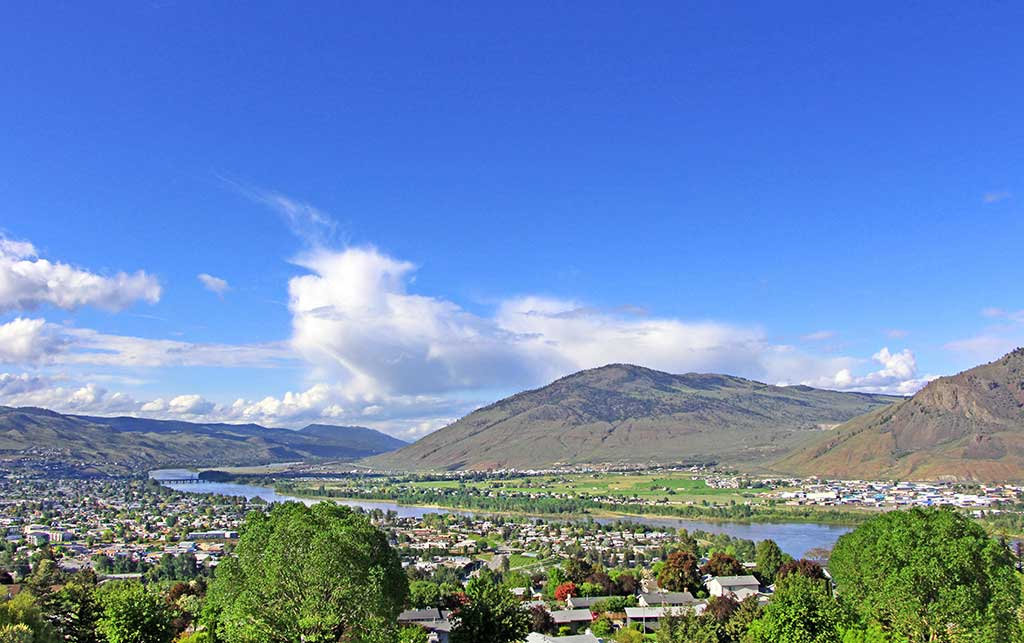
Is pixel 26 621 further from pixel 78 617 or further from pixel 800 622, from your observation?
pixel 800 622

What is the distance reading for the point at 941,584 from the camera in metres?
24.4

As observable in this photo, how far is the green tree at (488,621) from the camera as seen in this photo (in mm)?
25891

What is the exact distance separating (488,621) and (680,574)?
2795 cm

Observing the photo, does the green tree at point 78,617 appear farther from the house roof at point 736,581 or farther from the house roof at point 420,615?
the house roof at point 736,581

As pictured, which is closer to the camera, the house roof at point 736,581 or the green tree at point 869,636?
the green tree at point 869,636

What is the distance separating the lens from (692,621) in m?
28.9

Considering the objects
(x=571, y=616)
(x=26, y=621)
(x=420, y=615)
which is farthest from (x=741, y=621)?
(x=26, y=621)

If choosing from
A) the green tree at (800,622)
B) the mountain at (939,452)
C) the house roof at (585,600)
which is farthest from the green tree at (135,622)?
the mountain at (939,452)

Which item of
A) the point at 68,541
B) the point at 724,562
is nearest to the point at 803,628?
the point at 724,562

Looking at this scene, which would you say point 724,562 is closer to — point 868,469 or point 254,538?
point 254,538

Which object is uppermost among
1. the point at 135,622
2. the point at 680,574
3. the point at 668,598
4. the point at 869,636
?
the point at 869,636

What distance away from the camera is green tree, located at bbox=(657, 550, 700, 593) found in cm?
5006

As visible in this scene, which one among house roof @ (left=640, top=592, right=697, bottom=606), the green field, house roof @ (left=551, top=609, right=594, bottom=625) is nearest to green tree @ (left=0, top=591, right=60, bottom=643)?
house roof @ (left=551, top=609, right=594, bottom=625)

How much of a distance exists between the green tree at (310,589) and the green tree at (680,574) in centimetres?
3319
